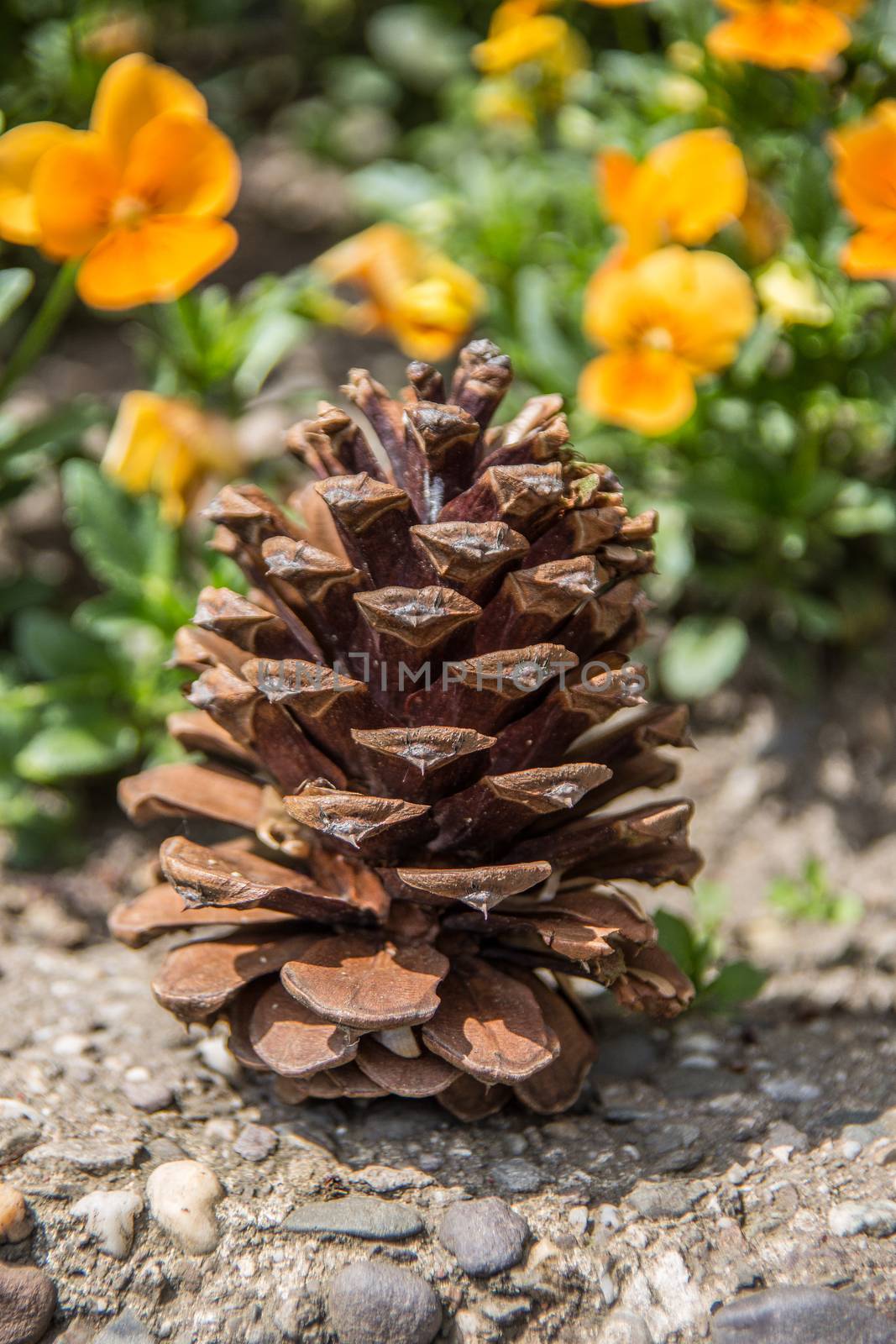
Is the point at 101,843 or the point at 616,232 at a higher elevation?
the point at 616,232

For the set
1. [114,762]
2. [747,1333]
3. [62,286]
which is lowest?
[114,762]

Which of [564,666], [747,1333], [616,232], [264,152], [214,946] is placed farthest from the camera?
[264,152]

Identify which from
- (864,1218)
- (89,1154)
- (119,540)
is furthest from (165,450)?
(864,1218)

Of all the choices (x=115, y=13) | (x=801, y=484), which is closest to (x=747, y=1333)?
(x=801, y=484)

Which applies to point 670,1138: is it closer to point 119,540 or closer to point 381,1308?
point 381,1308

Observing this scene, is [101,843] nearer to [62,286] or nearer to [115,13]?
[62,286]

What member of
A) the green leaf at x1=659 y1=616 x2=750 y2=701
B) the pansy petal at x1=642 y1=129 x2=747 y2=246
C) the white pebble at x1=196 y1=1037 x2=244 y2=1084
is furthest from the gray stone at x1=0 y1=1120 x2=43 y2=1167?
the pansy petal at x1=642 y1=129 x2=747 y2=246

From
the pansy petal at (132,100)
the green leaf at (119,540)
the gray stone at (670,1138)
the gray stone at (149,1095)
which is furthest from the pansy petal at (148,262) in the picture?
the gray stone at (670,1138)
